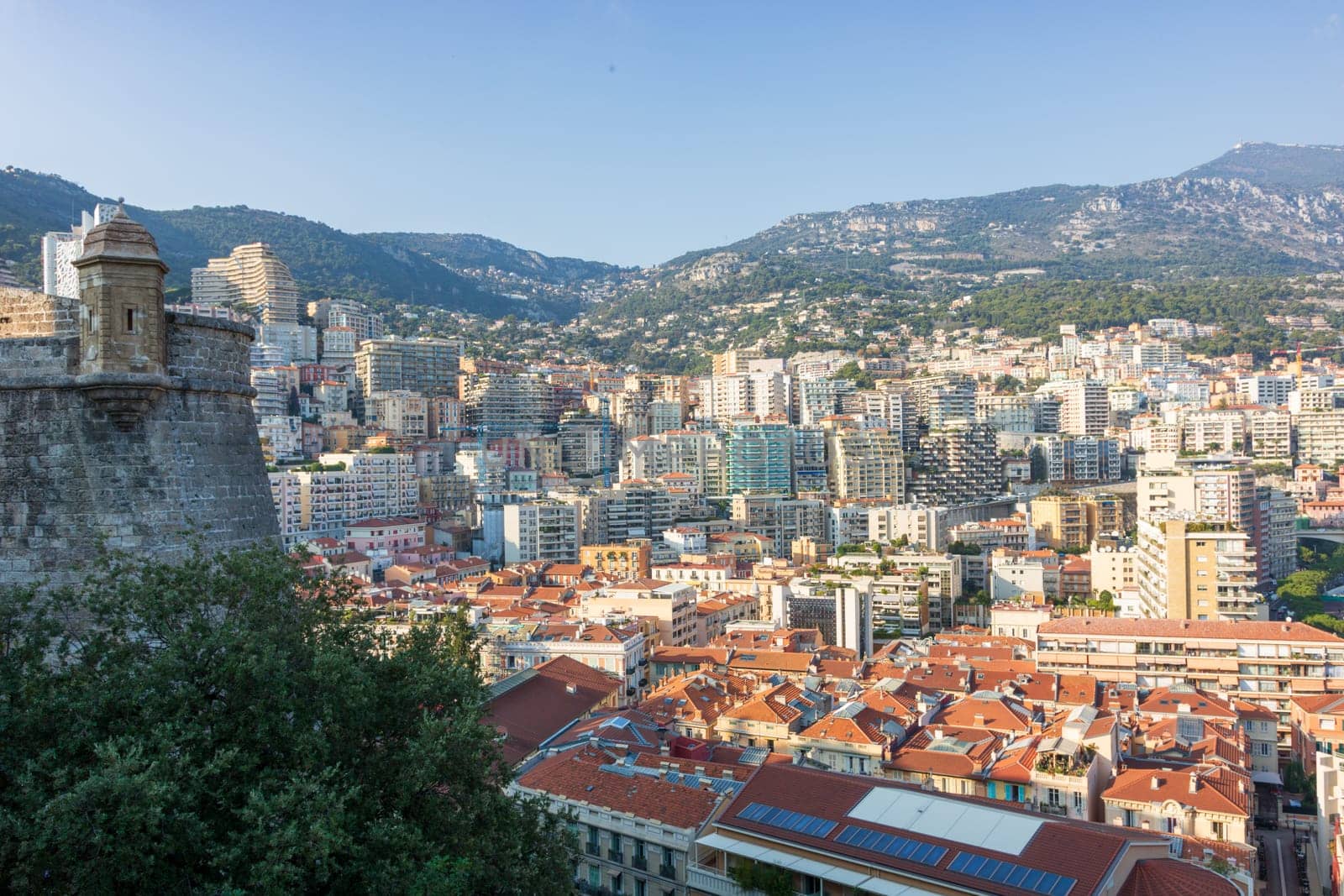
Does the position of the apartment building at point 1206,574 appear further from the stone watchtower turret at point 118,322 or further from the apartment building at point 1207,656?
the stone watchtower turret at point 118,322

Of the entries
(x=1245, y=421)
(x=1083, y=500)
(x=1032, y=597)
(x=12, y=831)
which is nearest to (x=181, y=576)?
(x=12, y=831)

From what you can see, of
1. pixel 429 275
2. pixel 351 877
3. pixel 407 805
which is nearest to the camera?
pixel 351 877

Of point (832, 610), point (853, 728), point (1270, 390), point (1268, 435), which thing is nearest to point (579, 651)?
point (853, 728)

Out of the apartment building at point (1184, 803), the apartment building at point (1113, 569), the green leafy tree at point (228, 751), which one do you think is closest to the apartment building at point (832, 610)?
the apartment building at point (1113, 569)

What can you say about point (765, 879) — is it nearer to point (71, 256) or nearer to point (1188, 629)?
point (71, 256)

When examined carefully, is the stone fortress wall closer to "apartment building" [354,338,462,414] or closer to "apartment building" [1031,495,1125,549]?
"apartment building" [1031,495,1125,549]

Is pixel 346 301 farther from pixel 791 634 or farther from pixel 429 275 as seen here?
pixel 791 634

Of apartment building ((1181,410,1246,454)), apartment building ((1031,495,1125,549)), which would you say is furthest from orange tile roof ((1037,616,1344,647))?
apartment building ((1181,410,1246,454))
